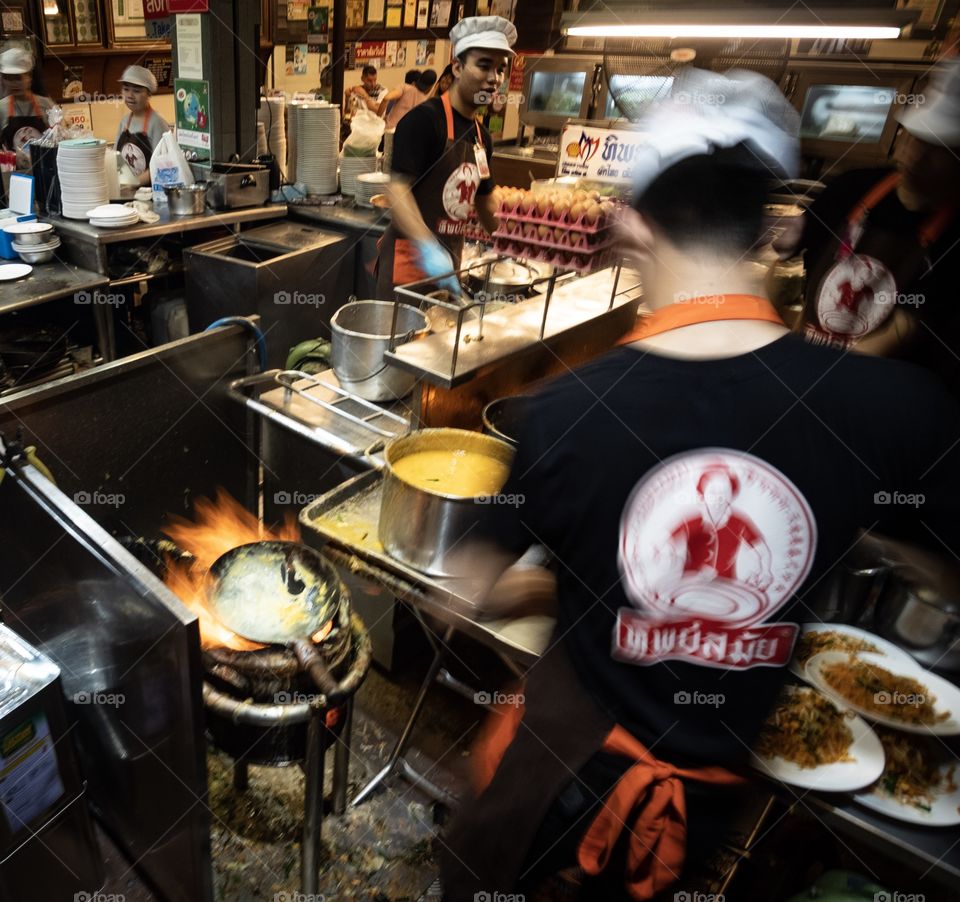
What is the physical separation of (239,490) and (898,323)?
2635 millimetres

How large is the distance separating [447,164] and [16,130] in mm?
3645

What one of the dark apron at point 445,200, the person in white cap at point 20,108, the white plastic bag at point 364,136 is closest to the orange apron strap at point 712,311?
the dark apron at point 445,200

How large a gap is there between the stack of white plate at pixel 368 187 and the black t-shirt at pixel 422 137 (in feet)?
5.27

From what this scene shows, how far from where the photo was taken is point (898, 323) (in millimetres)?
2451

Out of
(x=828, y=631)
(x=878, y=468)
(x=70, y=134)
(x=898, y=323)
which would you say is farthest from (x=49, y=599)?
(x=70, y=134)

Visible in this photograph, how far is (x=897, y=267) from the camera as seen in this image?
7.94 feet

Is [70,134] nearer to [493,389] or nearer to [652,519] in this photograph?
[493,389]

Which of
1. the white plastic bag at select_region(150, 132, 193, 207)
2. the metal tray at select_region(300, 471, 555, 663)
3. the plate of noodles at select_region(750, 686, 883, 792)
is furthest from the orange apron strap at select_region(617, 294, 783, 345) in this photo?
the white plastic bag at select_region(150, 132, 193, 207)

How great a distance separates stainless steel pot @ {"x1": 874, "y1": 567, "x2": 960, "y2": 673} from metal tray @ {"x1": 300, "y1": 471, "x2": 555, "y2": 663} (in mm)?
969

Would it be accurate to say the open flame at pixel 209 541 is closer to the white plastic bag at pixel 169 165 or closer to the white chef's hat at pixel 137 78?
the white plastic bag at pixel 169 165

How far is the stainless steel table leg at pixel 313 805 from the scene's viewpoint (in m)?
1.81

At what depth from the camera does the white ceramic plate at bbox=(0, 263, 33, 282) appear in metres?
3.71

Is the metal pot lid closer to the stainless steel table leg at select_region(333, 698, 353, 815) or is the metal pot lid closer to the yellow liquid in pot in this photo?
the yellow liquid in pot

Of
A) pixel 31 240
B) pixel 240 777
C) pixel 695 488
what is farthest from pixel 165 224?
pixel 695 488
